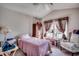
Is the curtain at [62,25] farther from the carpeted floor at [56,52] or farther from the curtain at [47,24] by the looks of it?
the carpeted floor at [56,52]

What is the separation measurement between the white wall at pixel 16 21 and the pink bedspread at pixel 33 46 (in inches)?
6.1

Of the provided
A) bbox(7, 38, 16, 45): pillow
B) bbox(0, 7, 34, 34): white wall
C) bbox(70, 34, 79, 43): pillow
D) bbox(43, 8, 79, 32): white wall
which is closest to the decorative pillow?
bbox(70, 34, 79, 43): pillow

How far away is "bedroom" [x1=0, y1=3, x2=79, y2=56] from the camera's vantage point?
1.67m

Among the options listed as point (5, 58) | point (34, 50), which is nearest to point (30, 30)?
point (34, 50)

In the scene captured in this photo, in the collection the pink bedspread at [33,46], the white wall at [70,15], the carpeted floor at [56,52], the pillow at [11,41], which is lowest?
the carpeted floor at [56,52]

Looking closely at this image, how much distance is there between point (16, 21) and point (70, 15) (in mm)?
843

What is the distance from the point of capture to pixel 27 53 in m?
1.72

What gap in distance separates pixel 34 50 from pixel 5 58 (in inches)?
18.6

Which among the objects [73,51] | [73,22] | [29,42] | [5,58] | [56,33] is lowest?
[5,58]

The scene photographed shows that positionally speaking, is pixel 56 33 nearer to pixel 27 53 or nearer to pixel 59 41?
pixel 59 41

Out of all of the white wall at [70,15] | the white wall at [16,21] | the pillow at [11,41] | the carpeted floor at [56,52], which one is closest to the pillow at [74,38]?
the white wall at [70,15]

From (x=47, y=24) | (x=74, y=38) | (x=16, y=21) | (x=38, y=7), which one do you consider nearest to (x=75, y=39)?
(x=74, y=38)

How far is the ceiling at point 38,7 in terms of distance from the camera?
1690mm

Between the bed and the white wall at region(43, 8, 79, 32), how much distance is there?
1.28ft
